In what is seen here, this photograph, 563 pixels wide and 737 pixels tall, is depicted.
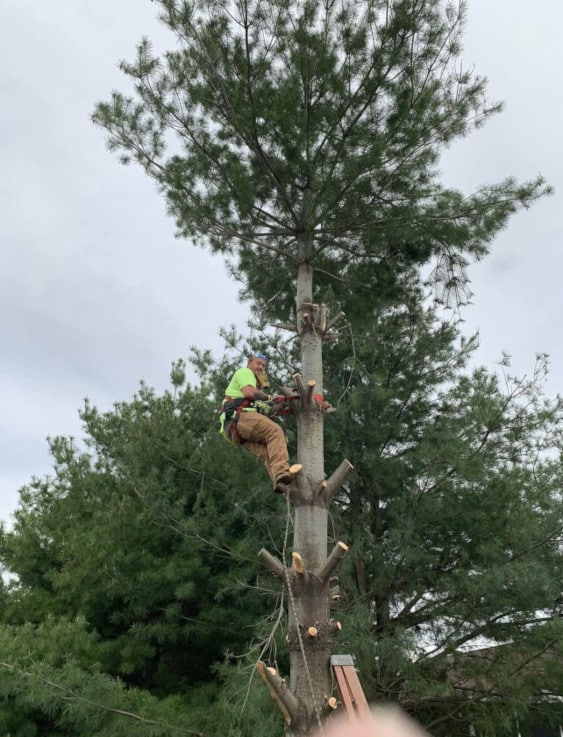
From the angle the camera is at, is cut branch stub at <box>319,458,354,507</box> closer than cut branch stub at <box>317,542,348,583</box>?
No

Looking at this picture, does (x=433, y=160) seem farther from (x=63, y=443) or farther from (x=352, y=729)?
(x=63, y=443)

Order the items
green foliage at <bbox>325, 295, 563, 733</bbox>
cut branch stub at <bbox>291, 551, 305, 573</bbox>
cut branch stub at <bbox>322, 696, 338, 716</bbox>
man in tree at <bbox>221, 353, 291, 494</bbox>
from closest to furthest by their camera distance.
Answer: cut branch stub at <bbox>322, 696, 338, 716</bbox>, cut branch stub at <bbox>291, 551, 305, 573</bbox>, man in tree at <bbox>221, 353, 291, 494</bbox>, green foliage at <bbox>325, 295, 563, 733</bbox>

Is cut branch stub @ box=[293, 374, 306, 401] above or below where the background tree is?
below

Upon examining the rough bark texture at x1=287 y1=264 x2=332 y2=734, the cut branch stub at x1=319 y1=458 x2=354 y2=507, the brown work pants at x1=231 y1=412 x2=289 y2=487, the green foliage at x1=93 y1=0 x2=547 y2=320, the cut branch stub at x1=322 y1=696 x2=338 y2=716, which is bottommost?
the cut branch stub at x1=322 y1=696 x2=338 y2=716

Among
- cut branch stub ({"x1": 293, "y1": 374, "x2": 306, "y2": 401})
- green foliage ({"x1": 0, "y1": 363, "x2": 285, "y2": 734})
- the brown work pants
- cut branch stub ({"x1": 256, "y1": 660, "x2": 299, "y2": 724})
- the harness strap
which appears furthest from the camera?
green foliage ({"x1": 0, "y1": 363, "x2": 285, "y2": 734})

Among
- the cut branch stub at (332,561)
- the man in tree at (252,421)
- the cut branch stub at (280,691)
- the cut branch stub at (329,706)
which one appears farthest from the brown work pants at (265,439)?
the cut branch stub at (329,706)

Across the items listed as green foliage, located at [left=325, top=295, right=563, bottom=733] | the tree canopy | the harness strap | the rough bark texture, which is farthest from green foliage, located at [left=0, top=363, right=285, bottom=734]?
the rough bark texture

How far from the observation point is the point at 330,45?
5363 mm

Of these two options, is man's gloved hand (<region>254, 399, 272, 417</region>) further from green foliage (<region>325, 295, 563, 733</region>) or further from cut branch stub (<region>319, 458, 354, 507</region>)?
green foliage (<region>325, 295, 563, 733</region>)

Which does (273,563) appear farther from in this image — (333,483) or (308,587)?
(333,483)

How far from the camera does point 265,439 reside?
4.60 meters

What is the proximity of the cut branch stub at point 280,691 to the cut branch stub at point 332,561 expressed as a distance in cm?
59

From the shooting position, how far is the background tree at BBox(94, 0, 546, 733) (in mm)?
5316

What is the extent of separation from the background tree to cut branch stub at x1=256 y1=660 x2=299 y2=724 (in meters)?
2.65
